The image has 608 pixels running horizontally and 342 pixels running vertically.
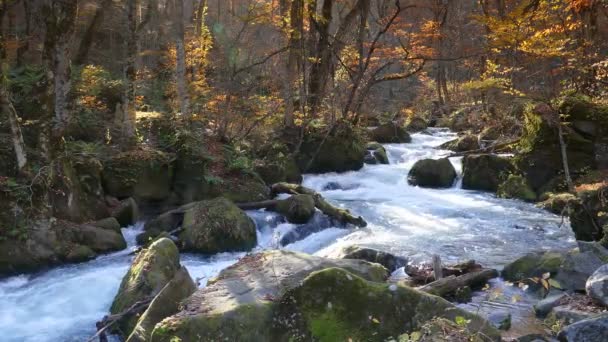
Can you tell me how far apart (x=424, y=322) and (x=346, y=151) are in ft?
45.6

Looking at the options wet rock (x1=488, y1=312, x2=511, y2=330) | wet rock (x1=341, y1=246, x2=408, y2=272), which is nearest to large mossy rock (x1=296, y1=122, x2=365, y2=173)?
wet rock (x1=341, y1=246, x2=408, y2=272)

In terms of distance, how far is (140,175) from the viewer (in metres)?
12.5

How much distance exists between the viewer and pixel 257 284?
5.63 metres

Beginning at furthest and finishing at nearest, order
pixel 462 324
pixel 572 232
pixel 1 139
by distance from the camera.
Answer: pixel 572 232, pixel 1 139, pixel 462 324

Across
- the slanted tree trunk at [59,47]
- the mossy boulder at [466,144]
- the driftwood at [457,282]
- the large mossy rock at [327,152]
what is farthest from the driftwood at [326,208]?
the mossy boulder at [466,144]

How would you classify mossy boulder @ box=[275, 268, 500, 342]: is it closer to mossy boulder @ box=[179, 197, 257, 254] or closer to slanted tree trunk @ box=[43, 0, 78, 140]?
mossy boulder @ box=[179, 197, 257, 254]

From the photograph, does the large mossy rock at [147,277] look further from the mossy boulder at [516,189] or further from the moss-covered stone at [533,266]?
the mossy boulder at [516,189]

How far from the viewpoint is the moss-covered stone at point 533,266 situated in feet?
26.7

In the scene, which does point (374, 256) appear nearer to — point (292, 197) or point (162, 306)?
point (292, 197)

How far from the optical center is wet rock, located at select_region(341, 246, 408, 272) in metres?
9.03

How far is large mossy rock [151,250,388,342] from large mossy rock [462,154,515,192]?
11188 millimetres

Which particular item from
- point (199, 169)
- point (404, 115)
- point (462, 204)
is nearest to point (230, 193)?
point (199, 169)

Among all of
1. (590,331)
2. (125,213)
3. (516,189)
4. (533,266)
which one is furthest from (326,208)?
(590,331)

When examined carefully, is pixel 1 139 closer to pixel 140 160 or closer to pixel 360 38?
pixel 140 160
